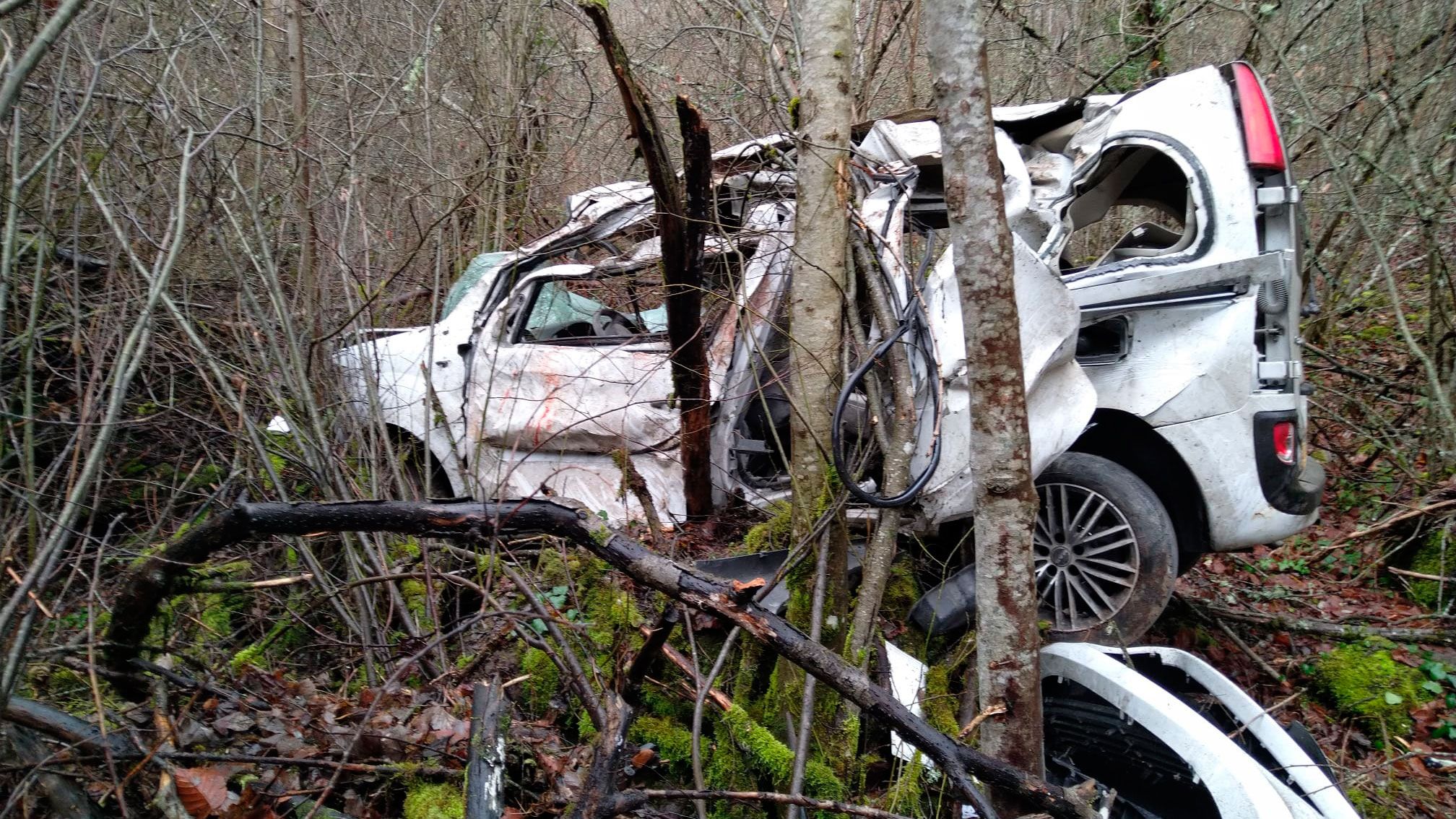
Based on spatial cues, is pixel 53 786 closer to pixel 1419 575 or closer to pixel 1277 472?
pixel 1277 472

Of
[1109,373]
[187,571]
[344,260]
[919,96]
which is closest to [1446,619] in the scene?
[1109,373]

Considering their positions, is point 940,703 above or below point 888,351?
below

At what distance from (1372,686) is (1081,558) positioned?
137 centimetres

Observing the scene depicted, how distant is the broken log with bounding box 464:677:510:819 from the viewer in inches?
83.6

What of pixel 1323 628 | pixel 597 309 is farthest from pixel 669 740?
pixel 1323 628

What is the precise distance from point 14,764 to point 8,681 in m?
0.21

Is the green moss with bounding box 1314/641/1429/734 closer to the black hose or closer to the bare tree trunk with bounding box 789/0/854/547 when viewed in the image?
the black hose

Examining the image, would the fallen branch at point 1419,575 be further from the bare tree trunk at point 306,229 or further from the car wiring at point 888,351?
the bare tree trunk at point 306,229

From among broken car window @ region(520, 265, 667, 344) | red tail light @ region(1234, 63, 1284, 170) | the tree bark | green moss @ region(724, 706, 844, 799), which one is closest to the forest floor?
green moss @ region(724, 706, 844, 799)

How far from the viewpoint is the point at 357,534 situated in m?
3.79

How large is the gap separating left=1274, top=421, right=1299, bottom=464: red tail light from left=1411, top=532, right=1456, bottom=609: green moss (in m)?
1.62

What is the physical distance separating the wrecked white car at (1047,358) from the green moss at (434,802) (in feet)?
5.41

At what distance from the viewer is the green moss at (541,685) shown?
3436 mm

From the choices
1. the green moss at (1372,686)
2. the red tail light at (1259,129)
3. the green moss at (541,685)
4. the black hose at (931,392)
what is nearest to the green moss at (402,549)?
the green moss at (541,685)
